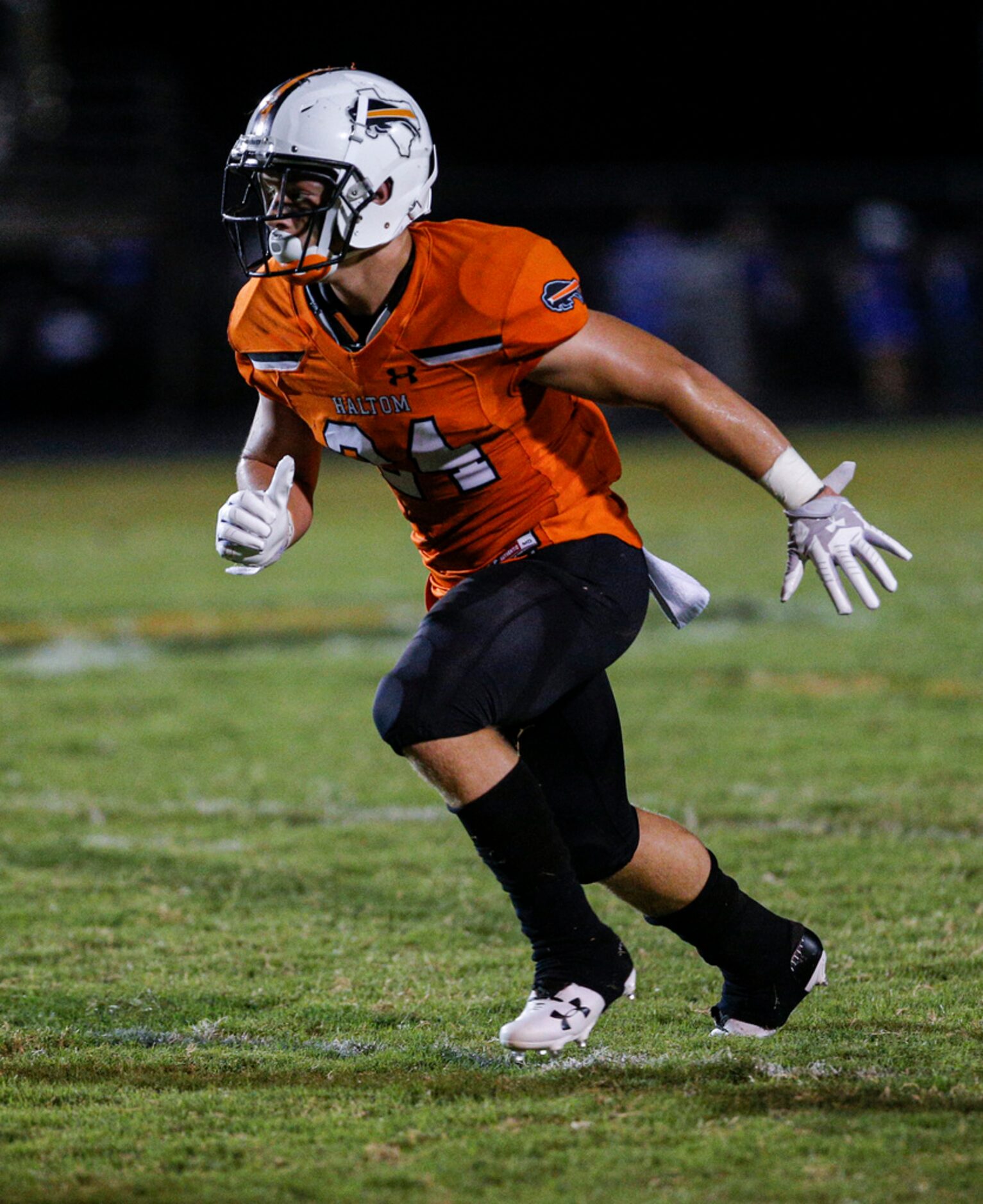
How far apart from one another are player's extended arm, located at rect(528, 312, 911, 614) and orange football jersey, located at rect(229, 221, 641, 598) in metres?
0.06

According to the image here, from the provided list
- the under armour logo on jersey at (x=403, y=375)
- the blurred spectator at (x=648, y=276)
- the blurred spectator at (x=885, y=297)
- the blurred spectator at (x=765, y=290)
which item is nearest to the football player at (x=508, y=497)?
the under armour logo on jersey at (x=403, y=375)

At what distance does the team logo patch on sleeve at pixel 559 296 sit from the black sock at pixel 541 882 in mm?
801

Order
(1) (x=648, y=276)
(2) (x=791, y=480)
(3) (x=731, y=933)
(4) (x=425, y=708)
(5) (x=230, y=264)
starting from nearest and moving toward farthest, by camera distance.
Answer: (4) (x=425, y=708), (2) (x=791, y=480), (3) (x=731, y=933), (1) (x=648, y=276), (5) (x=230, y=264)

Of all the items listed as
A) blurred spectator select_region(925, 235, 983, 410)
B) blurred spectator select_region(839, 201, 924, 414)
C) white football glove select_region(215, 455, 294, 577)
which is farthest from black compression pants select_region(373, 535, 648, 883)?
blurred spectator select_region(925, 235, 983, 410)

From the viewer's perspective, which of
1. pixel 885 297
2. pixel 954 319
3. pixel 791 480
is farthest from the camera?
pixel 954 319

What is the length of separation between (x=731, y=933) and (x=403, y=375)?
1.21 metres

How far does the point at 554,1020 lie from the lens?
2930 mm

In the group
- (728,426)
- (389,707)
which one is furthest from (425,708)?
(728,426)

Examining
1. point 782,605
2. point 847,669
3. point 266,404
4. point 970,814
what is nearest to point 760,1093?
point 266,404

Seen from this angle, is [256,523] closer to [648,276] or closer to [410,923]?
[410,923]

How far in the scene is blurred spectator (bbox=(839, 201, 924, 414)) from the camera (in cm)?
1800

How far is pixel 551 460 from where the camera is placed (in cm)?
324

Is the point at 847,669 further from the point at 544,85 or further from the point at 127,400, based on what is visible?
the point at 544,85

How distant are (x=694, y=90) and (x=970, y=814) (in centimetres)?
2038
